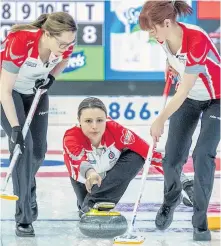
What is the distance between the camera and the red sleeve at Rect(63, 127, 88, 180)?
375 centimetres

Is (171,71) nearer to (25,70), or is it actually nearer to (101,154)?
(101,154)

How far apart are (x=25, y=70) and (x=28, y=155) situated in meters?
0.37

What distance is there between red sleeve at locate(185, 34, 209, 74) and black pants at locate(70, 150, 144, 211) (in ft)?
2.20

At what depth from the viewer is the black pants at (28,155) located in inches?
141

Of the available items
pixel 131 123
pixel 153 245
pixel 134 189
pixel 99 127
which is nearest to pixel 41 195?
pixel 134 189

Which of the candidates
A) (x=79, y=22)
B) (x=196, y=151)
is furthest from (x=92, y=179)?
(x=79, y=22)

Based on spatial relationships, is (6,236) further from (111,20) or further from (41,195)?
(111,20)

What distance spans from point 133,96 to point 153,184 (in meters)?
2.70

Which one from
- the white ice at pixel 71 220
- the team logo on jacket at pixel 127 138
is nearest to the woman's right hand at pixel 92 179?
the white ice at pixel 71 220

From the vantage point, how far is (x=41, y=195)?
4.47m

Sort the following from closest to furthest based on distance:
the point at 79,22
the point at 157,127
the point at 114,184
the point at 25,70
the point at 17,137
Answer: the point at 157,127 → the point at 17,137 → the point at 25,70 → the point at 114,184 → the point at 79,22

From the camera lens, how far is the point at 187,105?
3.61 metres

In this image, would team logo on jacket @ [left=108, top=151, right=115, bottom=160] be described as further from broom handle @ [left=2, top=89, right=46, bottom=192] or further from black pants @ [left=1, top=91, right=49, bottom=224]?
broom handle @ [left=2, top=89, right=46, bottom=192]

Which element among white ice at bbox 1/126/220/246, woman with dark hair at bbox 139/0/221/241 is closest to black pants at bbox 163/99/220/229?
woman with dark hair at bbox 139/0/221/241
